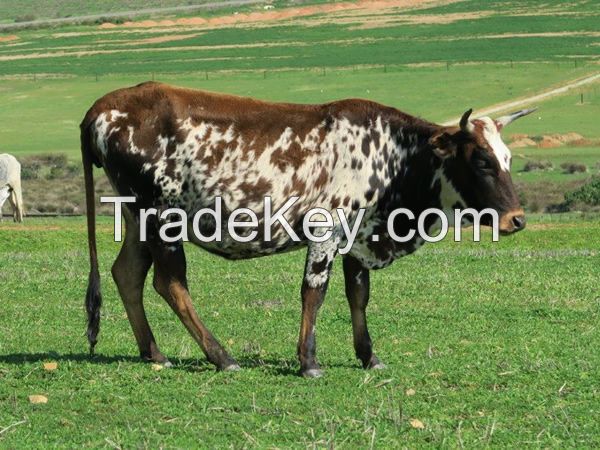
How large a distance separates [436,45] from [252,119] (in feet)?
301

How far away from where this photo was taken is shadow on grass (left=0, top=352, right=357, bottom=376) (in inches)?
416

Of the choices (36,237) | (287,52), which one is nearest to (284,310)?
(36,237)

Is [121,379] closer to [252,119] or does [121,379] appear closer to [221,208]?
[221,208]

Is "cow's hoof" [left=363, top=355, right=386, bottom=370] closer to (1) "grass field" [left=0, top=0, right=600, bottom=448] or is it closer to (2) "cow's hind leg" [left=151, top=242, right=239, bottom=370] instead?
(1) "grass field" [left=0, top=0, right=600, bottom=448]

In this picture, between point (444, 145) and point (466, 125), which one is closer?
point (466, 125)

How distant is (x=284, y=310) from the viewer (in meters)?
14.0

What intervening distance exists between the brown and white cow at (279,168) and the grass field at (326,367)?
71 cm

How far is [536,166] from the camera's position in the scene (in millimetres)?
49812

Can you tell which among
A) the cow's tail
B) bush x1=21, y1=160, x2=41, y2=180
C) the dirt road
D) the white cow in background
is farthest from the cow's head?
the dirt road

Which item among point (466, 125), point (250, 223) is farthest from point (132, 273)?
point (466, 125)

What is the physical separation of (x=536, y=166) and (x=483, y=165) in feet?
130

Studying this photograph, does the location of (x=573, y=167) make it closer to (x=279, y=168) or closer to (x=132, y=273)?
(x=132, y=273)

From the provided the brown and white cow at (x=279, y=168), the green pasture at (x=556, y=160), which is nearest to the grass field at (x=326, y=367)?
the brown and white cow at (x=279, y=168)

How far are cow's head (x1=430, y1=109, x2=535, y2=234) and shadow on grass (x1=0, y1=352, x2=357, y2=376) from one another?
5.13 ft
